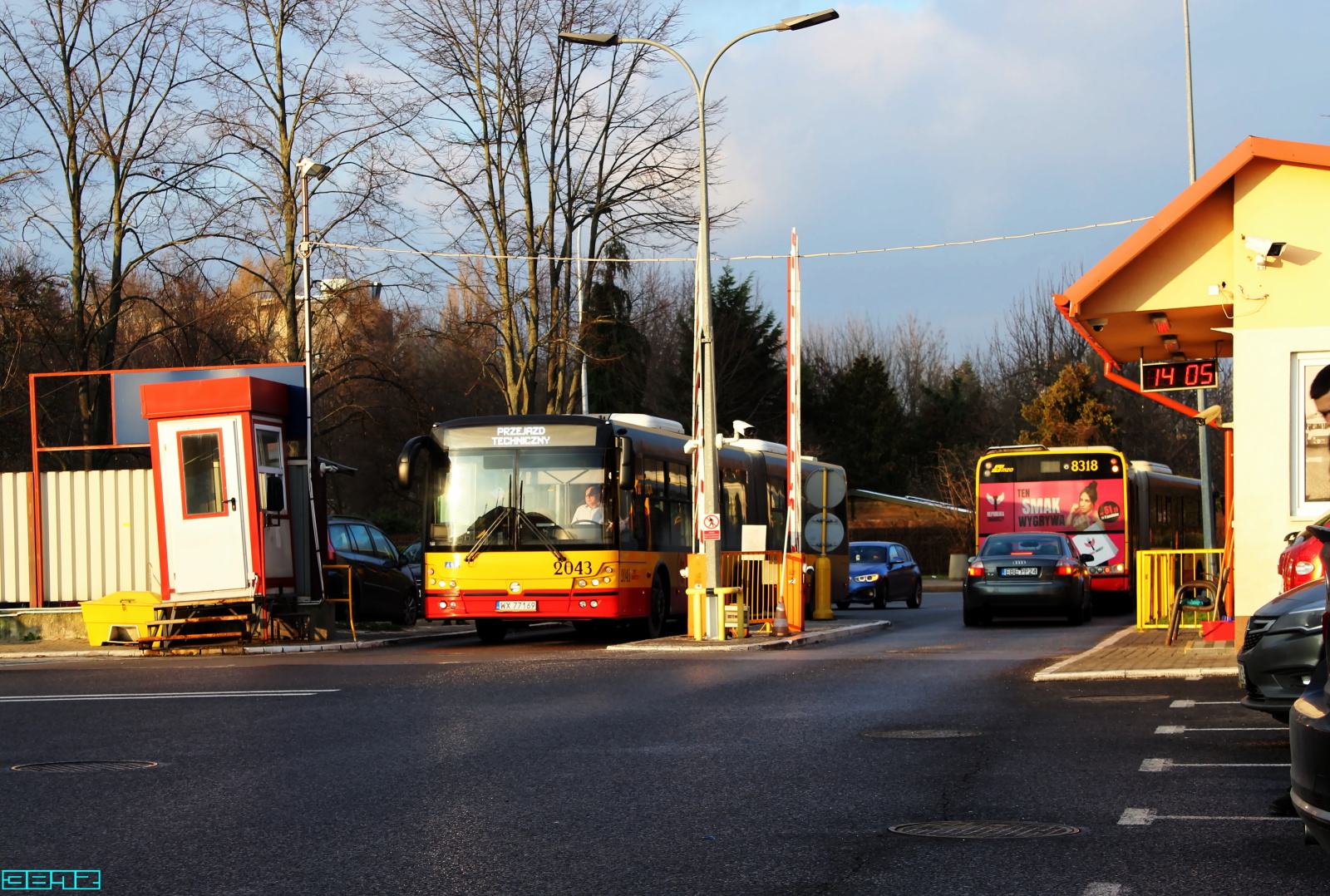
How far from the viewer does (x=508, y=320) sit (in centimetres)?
3609

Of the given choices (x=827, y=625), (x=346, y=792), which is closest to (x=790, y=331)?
(x=827, y=625)

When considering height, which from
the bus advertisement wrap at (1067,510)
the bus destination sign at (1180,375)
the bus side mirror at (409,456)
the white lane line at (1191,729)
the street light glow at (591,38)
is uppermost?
the street light glow at (591,38)

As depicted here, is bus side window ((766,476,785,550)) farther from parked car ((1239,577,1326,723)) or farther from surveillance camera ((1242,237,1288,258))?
parked car ((1239,577,1326,723))

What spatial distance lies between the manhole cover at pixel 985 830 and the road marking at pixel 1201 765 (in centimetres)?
181

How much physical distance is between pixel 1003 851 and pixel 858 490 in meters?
63.1

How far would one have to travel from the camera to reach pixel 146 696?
534 inches

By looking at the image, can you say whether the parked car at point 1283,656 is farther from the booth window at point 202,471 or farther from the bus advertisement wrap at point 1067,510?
the bus advertisement wrap at point 1067,510

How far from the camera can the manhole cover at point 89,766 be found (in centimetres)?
912

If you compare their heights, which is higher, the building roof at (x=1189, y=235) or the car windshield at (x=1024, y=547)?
the building roof at (x=1189, y=235)

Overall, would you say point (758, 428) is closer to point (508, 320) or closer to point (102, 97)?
point (508, 320)

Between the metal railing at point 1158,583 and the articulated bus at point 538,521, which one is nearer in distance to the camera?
the metal railing at point 1158,583

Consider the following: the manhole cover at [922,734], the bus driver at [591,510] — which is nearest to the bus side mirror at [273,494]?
the bus driver at [591,510]

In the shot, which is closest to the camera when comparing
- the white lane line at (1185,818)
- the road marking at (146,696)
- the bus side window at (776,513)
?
the white lane line at (1185,818)

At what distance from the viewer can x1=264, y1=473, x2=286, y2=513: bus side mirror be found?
2070 centimetres
